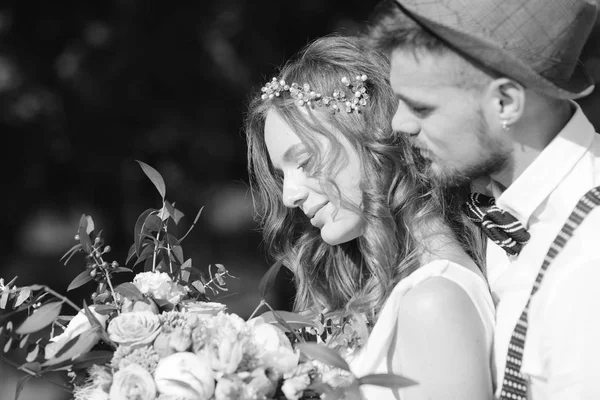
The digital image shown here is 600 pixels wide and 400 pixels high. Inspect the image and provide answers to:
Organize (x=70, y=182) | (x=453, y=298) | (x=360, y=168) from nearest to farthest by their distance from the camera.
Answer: (x=453, y=298), (x=360, y=168), (x=70, y=182)

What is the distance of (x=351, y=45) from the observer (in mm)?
2338

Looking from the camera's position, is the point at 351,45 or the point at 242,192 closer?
the point at 351,45

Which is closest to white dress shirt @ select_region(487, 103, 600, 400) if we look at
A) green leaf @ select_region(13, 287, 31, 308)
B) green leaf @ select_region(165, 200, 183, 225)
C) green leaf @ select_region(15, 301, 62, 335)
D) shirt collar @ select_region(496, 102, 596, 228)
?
shirt collar @ select_region(496, 102, 596, 228)

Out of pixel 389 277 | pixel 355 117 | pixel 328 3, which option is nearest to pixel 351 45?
pixel 355 117

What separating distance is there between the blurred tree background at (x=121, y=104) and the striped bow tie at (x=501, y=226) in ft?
7.20

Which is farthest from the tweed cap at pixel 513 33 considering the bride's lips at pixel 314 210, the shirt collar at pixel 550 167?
the bride's lips at pixel 314 210

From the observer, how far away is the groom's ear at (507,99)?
5.73 ft

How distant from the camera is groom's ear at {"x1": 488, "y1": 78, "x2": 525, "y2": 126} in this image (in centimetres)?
175

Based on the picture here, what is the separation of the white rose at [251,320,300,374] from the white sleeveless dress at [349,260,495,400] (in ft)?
0.80

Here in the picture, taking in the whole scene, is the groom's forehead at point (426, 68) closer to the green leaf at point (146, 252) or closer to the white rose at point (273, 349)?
the white rose at point (273, 349)

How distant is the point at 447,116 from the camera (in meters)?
1.80

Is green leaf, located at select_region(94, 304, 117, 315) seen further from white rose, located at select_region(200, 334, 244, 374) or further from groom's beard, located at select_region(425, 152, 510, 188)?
groom's beard, located at select_region(425, 152, 510, 188)

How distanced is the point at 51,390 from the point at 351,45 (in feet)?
8.21

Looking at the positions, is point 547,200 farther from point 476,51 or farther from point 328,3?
point 328,3
